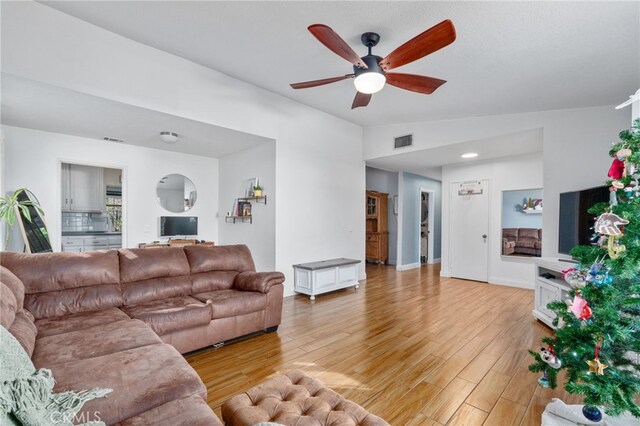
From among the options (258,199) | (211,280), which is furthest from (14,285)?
(258,199)

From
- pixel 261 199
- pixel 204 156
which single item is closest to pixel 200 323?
pixel 261 199

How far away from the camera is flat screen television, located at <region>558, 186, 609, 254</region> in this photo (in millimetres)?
2869

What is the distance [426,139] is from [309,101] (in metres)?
2.04

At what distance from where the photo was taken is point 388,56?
2344 millimetres

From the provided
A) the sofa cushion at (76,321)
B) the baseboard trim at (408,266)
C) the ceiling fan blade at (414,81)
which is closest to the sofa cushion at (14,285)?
the sofa cushion at (76,321)

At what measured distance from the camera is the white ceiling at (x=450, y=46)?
223cm

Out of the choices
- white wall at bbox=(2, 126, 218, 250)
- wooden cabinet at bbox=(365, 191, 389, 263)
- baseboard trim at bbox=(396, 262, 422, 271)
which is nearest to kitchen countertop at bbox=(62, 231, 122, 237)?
white wall at bbox=(2, 126, 218, 250)

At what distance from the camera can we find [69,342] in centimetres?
185

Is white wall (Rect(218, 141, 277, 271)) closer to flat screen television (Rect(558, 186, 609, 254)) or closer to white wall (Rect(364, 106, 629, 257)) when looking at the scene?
white wall (Rect(364, 106, 629, 257))

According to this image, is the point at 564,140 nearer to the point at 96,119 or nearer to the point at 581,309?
the point at 581,309

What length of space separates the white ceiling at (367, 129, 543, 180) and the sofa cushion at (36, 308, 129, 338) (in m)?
4.72

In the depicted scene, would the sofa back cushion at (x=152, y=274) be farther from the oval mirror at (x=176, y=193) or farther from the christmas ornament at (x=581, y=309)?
the christmas ornament at (x=581, y=309)

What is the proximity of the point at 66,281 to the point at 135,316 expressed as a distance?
74 centimetres

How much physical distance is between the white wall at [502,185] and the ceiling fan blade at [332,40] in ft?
14.3
